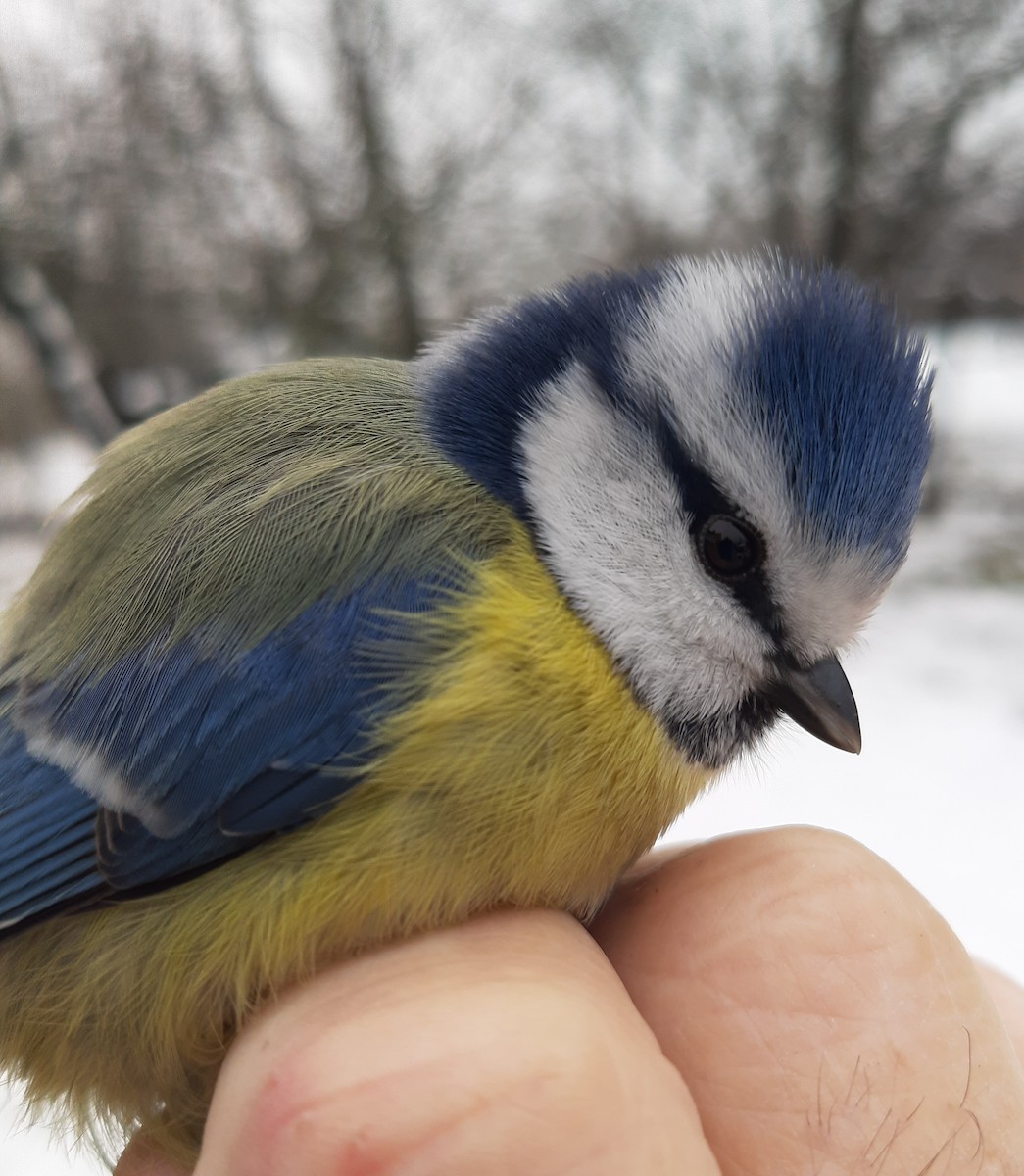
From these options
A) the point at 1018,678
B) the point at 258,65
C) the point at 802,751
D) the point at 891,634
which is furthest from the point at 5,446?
the point at 1018,678

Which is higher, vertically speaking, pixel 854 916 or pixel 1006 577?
pixel 854 916

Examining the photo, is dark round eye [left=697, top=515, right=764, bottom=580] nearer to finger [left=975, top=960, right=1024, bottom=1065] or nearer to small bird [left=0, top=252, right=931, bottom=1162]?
small bird [left=0, top=252, right=931, bottom=1162]

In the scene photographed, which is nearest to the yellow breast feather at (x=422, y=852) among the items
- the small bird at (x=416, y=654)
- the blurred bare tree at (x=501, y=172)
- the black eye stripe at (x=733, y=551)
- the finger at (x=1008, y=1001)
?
the small bird at (x=416, y=654)

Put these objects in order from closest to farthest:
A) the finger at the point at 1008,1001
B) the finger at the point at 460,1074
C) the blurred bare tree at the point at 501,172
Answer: the finger at the point at 460,1074, the finger at the point at 1008,1001, the blurred bare tree at the point at 501,172

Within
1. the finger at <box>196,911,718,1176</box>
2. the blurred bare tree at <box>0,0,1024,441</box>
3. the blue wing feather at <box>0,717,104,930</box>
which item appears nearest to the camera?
the finger at <box>196,911,718,1176</box>

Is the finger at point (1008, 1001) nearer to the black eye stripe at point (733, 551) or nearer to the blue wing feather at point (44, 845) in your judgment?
the black eye stripe at point (733, 551)

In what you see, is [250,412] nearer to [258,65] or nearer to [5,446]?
[5,446]

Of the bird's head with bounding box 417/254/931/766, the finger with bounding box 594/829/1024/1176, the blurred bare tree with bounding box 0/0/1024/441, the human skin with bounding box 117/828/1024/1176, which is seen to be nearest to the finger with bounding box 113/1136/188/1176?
the human skin with bounding box 117/828/1024/1176
